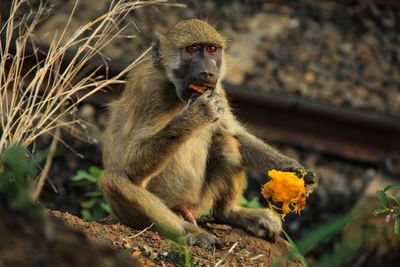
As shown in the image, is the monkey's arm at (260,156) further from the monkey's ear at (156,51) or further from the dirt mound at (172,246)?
the monkey's ear at (156,51)

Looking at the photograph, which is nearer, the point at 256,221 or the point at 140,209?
the point at 140,209

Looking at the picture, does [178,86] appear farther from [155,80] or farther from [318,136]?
[318,136]

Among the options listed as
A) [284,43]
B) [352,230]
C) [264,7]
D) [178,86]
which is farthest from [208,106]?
[264,7]

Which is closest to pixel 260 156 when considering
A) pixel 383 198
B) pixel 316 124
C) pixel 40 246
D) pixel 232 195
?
pixel 232 195

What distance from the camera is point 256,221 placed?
633 cm

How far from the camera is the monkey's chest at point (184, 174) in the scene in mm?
6285

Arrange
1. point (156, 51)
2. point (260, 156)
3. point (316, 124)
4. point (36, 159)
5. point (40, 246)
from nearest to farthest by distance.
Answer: point (40, 246), point (36, 159), point (260, 156), point (156, 51), point (316, 124)

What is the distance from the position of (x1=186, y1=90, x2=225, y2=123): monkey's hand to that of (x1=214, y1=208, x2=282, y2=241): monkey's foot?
3.24ft

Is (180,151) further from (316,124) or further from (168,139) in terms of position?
(316,124)

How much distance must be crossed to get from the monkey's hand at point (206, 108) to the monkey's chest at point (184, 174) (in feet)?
1.68

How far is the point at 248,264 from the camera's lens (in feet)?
17.5

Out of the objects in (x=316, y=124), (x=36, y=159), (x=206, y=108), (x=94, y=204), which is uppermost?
(x=36, y=159)

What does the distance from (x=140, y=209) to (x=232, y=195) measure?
0.89 meters

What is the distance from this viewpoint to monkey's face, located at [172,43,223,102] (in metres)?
5.95
